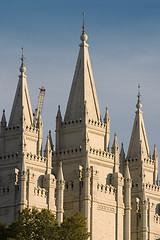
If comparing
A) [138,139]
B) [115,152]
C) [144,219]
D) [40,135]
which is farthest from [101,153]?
[138,139]

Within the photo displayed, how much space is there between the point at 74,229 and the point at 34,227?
3306mm

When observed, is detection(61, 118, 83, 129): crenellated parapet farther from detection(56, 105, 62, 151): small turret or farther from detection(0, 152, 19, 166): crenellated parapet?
detection(0, 152, 19, 166): crenellated parapet

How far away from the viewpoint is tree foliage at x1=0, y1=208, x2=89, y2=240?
8212 centimetres

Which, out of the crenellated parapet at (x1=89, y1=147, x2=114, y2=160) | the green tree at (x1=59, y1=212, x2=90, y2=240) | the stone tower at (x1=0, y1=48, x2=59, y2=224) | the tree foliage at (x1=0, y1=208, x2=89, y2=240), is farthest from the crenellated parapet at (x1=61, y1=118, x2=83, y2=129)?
the tree foliage at (x1=0, y1=208, x2=89, y2=240)

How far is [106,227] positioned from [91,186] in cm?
403

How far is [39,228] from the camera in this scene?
82.8 metres

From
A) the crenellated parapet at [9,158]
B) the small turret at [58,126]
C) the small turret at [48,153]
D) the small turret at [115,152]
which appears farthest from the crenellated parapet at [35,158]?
the small turret at [115,152]

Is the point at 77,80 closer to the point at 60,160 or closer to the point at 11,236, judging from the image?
the point at 60,160

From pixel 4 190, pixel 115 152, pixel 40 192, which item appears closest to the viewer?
pixel 40 192

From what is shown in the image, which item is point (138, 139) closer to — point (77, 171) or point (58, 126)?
point (58, 126)

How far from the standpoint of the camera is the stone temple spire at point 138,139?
10591 cm

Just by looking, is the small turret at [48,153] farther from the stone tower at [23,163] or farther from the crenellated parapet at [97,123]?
the crenellated parapet at [97,123]

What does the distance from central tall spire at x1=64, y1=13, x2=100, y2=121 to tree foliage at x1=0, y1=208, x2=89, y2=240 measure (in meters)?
16.3

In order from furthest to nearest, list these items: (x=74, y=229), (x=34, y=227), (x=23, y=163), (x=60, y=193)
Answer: (x=60, y=193)
(x=23, y=163)
(x=74, y=229)
(x=34, y=227)
